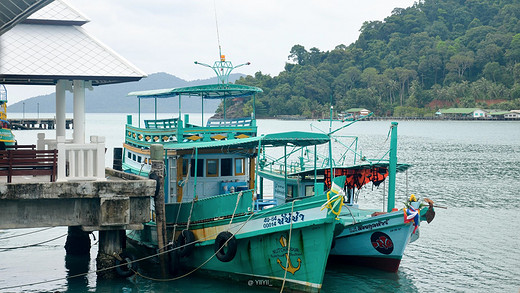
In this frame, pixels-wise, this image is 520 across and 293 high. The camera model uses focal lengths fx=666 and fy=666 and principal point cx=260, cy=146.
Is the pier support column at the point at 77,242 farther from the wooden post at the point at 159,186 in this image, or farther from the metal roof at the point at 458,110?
Result: the metal roof at the point at 458,110

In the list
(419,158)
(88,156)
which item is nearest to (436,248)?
(88,156)

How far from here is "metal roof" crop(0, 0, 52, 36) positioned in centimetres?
1591

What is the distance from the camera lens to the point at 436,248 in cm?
2834

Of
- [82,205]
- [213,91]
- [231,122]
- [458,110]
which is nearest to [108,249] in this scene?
[82,205]

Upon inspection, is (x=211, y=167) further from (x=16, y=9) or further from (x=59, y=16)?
(x=16, y=9)

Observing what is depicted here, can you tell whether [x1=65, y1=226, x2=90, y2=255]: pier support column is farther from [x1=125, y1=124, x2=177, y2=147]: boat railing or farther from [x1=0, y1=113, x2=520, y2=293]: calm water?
[x1=125, y1=124, x2=177, y2=147]: boat railing

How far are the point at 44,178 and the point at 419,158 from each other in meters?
60.5

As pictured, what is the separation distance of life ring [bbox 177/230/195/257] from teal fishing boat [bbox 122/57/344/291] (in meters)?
0.03

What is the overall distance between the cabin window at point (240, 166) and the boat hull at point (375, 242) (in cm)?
405

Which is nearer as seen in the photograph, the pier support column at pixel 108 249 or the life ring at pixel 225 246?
the pier support column at pixel 108 249

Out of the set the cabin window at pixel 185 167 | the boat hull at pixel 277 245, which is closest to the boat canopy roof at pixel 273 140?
the cabin window at pixel 185 167

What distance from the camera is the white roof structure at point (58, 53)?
792 inches

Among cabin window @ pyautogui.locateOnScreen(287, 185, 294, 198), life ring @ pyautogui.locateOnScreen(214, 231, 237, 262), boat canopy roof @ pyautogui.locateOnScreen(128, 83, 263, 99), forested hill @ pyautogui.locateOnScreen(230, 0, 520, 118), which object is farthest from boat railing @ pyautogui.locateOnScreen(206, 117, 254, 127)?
forested hill @ pyautogui.locateOnScreen(230, 0, 520, 118)

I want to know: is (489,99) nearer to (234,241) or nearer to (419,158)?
(419,158)
